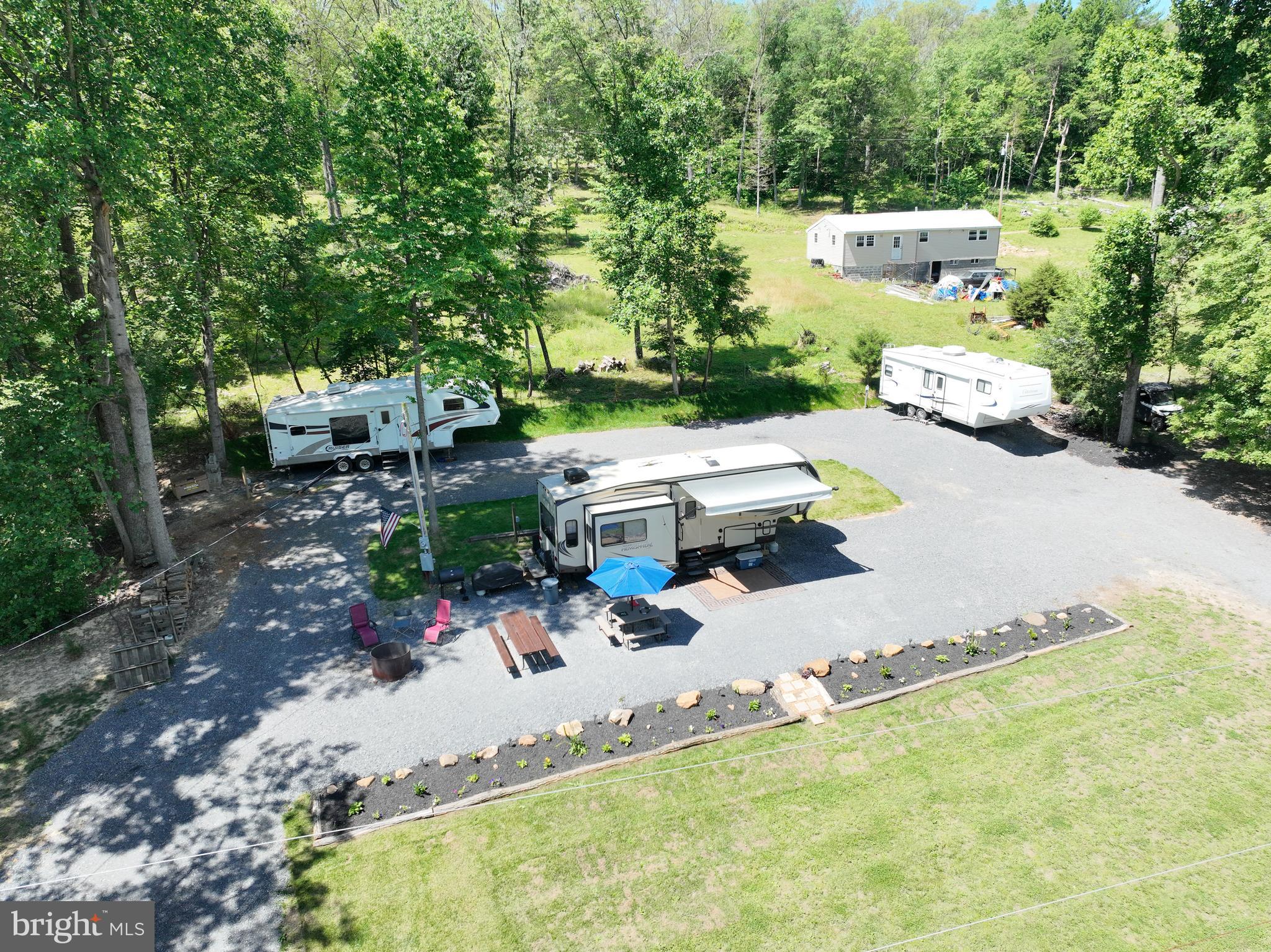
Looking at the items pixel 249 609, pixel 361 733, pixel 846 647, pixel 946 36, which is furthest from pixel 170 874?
pixel 946 36

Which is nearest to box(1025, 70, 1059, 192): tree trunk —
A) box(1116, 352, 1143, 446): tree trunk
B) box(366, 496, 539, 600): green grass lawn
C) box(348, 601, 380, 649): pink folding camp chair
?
box(1116, 352, 1143, 446): tree trunk

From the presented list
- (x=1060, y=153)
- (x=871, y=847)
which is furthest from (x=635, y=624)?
(x=1060, y=153)

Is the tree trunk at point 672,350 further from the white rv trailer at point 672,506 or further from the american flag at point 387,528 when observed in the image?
the american flag at point 387,528

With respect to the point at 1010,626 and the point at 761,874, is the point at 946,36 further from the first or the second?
the point at 761,874

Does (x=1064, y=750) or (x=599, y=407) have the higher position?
(x=599, y=407)

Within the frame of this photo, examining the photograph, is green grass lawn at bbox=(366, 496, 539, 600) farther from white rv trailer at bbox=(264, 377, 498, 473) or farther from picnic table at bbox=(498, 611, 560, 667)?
white rv trailer at bbox=(264, 377, 498, 473)

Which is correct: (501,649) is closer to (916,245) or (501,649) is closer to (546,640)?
(546,640)

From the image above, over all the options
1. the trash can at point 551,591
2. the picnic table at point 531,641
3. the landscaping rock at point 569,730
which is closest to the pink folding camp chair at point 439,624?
the picnic table at point 531,641
